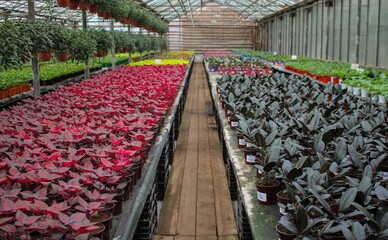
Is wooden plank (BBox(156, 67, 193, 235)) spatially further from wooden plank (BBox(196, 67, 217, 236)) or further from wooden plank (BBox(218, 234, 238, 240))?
wooden plank (BBox(218, 234, 238, 240))

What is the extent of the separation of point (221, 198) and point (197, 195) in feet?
0.77

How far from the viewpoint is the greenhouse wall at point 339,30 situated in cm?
858

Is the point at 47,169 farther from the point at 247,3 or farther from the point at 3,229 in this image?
the point at 247,3

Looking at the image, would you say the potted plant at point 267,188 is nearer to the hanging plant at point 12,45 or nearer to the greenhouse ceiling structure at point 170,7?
the hanging plant at point 12,45

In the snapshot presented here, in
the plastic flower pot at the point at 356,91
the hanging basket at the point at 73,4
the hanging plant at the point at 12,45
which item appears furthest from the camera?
the plastic flower pot at the point at 356,91

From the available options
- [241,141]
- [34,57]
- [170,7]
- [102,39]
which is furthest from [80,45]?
[170,7]

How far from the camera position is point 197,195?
369 cm

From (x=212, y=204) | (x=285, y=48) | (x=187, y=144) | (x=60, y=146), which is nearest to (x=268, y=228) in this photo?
(x=60, y=146)

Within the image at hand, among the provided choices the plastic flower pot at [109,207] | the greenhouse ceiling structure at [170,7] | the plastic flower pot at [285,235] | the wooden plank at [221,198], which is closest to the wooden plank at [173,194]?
the wooden plank at [221,198]

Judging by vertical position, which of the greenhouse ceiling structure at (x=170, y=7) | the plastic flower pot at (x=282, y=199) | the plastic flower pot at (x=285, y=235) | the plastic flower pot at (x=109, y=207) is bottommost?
the plastic flower pot at (x=285, y=235)

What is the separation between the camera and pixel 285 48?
1923 centimetres

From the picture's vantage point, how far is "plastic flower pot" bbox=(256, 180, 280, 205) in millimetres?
1855

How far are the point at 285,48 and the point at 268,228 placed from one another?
18521 millimetres

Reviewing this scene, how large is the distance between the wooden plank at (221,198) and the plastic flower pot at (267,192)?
115cm
